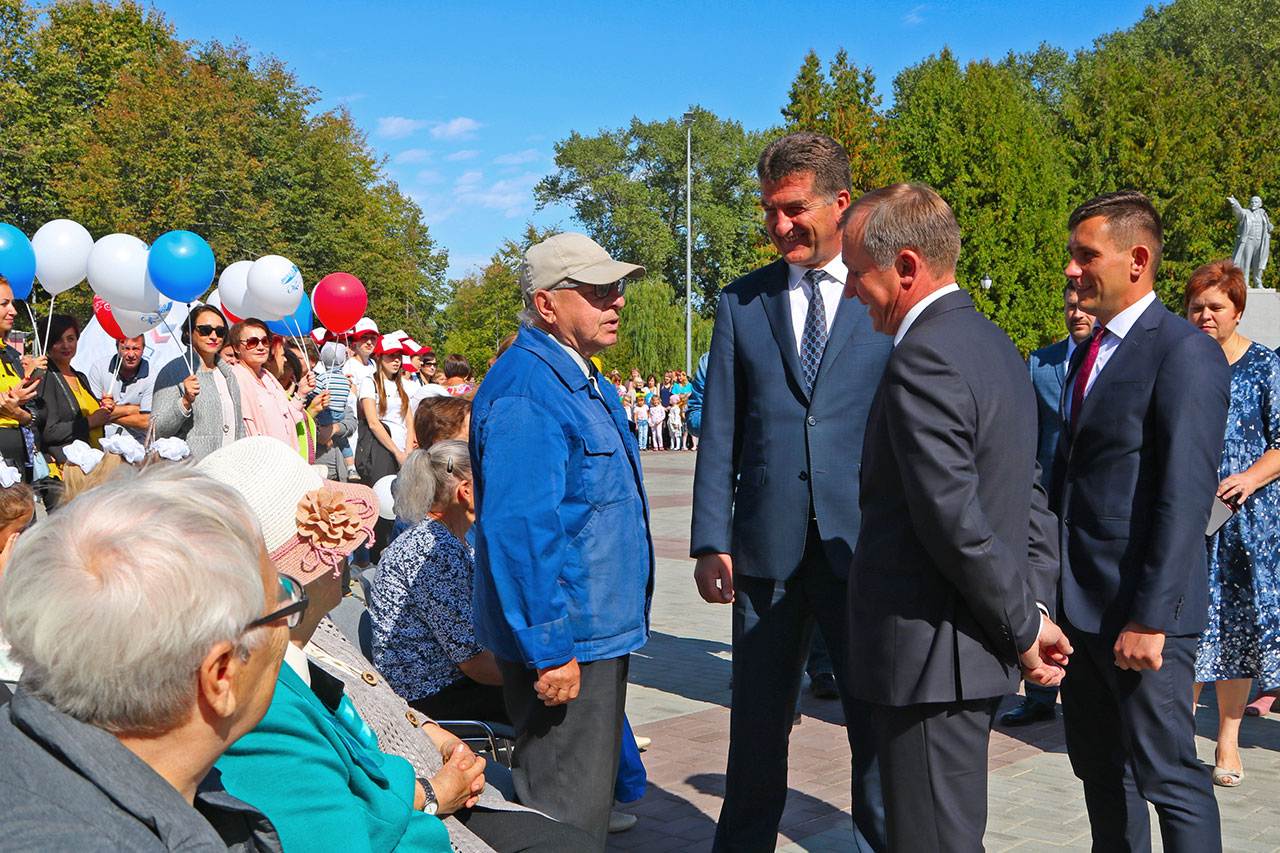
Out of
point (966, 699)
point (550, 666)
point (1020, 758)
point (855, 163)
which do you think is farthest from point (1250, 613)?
point (855, 163)

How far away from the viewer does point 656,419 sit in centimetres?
3167

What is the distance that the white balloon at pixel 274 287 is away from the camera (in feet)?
37.4

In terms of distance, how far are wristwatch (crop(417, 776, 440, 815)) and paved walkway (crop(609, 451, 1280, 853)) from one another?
1.61 m

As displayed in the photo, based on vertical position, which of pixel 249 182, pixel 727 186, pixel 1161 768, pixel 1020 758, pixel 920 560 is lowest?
pixel 1020 758

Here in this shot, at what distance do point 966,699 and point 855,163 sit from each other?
36.6 meters

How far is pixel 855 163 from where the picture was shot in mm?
37719

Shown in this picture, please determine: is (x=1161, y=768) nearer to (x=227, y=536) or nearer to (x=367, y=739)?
(x=367, y=739)

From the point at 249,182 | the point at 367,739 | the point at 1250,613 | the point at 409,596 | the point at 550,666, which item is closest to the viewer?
the point at 367,739

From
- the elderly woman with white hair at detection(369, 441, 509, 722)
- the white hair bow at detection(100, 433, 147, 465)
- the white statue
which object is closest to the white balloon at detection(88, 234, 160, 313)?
the white hair bow at detection(100, 433, 147, 465)

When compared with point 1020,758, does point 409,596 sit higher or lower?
higher

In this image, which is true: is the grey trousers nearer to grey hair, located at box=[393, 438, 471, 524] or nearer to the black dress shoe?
grey hair, located at box=[393, 438, 471, 524]

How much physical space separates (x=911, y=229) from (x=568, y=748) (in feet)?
5.54

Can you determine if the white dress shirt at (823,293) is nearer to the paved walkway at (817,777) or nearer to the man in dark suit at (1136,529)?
the man in dark suit at (1136,529)

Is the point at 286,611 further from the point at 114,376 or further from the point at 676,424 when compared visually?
the point at 676,424
